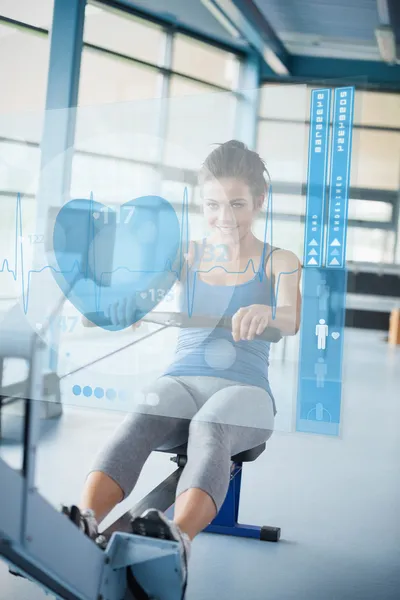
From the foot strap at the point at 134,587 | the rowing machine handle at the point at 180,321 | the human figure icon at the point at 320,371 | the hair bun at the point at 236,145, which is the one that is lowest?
the foot strap at the point at 134,587

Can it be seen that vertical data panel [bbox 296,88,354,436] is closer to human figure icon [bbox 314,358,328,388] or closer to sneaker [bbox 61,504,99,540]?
human figure icon [bbox 314,358,328,388]

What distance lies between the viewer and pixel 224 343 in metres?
2.17

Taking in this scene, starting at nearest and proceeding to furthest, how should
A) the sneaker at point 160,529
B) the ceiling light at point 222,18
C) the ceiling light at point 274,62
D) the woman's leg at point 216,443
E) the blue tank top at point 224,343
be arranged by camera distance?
the sneaker at point 160,529, the woman's leg at point 216,443, the blue tank top at point 224,343, the ceiling light at point 274,62, the ceiling light at point 222,18

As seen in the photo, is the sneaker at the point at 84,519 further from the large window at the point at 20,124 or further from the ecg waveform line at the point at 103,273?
the large window at the point at 20,124

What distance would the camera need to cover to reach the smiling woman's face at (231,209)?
2225mm

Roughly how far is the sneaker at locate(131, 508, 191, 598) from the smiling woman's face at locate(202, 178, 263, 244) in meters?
0.92

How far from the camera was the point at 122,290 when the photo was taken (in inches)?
95.7

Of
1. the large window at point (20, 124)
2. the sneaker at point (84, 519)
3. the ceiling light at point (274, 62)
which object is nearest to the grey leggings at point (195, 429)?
the sneaker at point (84, 519)

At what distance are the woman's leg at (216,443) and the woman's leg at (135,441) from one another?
3.8 inches

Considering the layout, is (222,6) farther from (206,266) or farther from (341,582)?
(341,582)

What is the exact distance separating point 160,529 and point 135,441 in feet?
1.16

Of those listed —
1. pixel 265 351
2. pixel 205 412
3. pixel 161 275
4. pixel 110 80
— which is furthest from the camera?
pixel 110 80

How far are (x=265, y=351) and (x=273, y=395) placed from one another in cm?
13

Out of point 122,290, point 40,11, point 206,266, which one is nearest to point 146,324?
point 122,290
